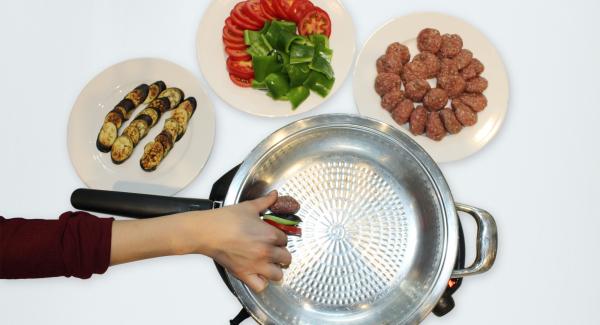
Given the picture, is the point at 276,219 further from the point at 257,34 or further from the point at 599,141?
the point at 599,141

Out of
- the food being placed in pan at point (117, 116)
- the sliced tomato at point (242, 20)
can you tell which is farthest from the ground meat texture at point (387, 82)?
the food being placed in pan at point (117, 116)

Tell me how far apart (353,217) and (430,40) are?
493 millimetres

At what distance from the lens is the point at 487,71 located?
1.19 metres

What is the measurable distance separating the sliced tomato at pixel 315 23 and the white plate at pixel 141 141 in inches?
12.0

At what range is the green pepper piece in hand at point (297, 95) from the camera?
3.81 feet

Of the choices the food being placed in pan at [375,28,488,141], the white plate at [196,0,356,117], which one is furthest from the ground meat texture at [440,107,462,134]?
the white plate at [196,0,356,117]

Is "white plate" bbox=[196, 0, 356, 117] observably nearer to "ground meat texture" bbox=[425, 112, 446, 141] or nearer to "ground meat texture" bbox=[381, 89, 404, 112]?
"ground meat texture" bbox=[381, 89, 404, 112]

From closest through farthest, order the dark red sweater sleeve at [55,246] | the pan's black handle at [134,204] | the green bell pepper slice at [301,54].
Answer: the dark red sweater sleeve at [55,246]
the pan's black handle at [134,204]
the green bell pepper slice at [301,54]

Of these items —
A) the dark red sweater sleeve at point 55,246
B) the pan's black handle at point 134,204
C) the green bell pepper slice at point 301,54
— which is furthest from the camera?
the green bell pepper slice at point 301,54

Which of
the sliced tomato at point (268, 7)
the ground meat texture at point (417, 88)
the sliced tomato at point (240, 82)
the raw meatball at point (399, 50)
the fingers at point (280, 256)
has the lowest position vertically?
the fingers at point (280, 256)

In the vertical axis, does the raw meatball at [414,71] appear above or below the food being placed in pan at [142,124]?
above

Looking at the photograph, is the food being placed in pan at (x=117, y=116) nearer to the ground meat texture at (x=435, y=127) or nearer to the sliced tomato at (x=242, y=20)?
the sliced tomato at (x=242, y=20)

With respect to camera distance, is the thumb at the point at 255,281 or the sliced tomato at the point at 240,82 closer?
the thumb at the point at 255,281

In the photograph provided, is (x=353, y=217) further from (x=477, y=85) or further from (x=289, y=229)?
(x=477, y=85)
